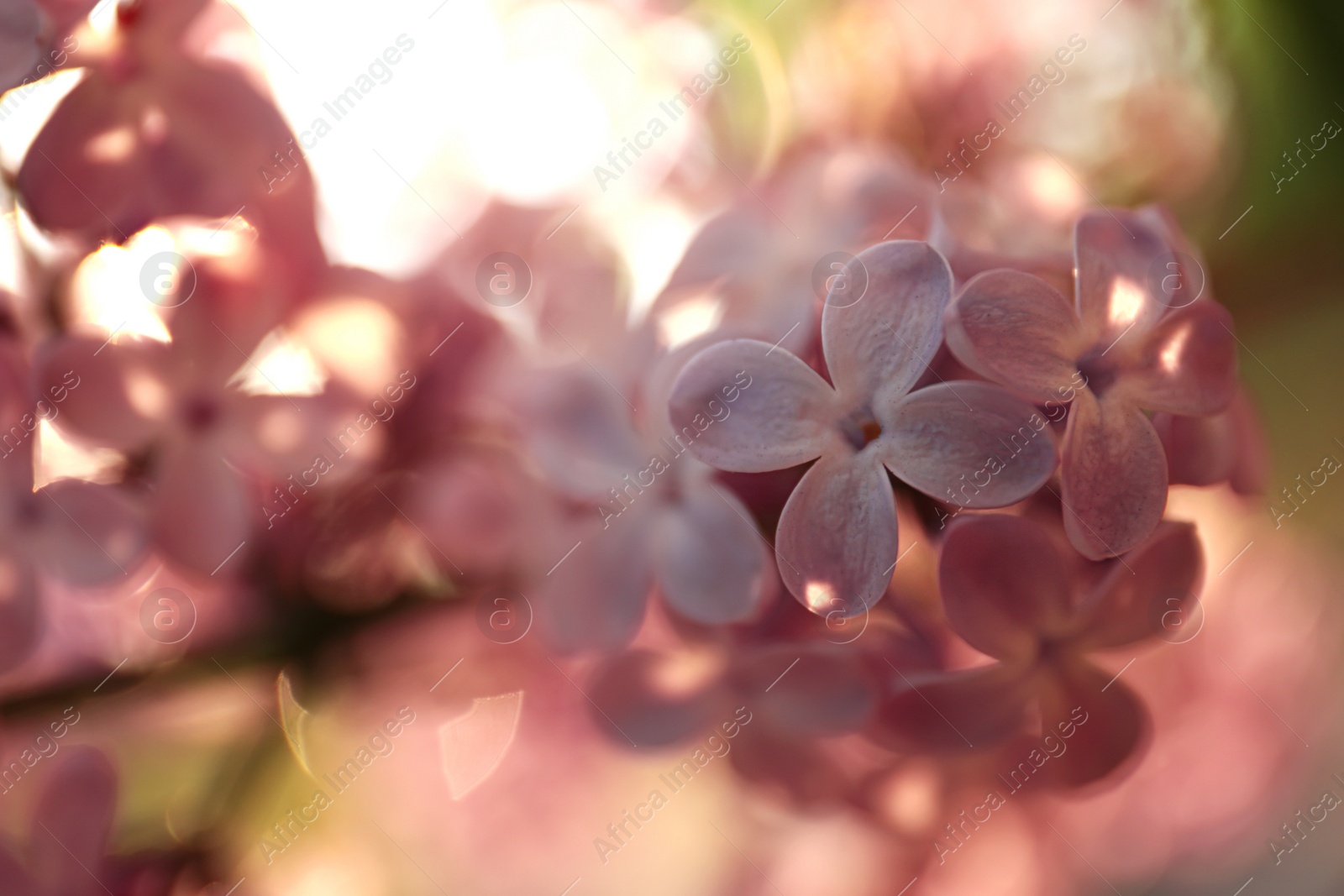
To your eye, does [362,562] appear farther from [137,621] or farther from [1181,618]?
[1181,618]

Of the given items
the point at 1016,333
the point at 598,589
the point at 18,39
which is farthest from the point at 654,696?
the point at 18,39

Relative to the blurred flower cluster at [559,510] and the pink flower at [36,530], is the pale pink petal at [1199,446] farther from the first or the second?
the pink flower at [36,530]

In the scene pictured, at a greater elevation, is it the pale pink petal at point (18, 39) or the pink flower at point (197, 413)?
the pale pink petal at point (18, 39)

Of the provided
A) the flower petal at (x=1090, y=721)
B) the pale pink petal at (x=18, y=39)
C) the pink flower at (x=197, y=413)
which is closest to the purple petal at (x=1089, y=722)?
the flower petal at (x=1090, y=721)

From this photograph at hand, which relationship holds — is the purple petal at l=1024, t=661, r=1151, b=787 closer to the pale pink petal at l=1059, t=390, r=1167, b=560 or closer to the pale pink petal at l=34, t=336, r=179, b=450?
the pale pink petal at l=1059, t=390, r=1167, b=560

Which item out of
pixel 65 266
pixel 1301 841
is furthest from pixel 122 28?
pixel 1301 841

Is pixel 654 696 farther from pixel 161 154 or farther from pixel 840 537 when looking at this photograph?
pixel 161 154
